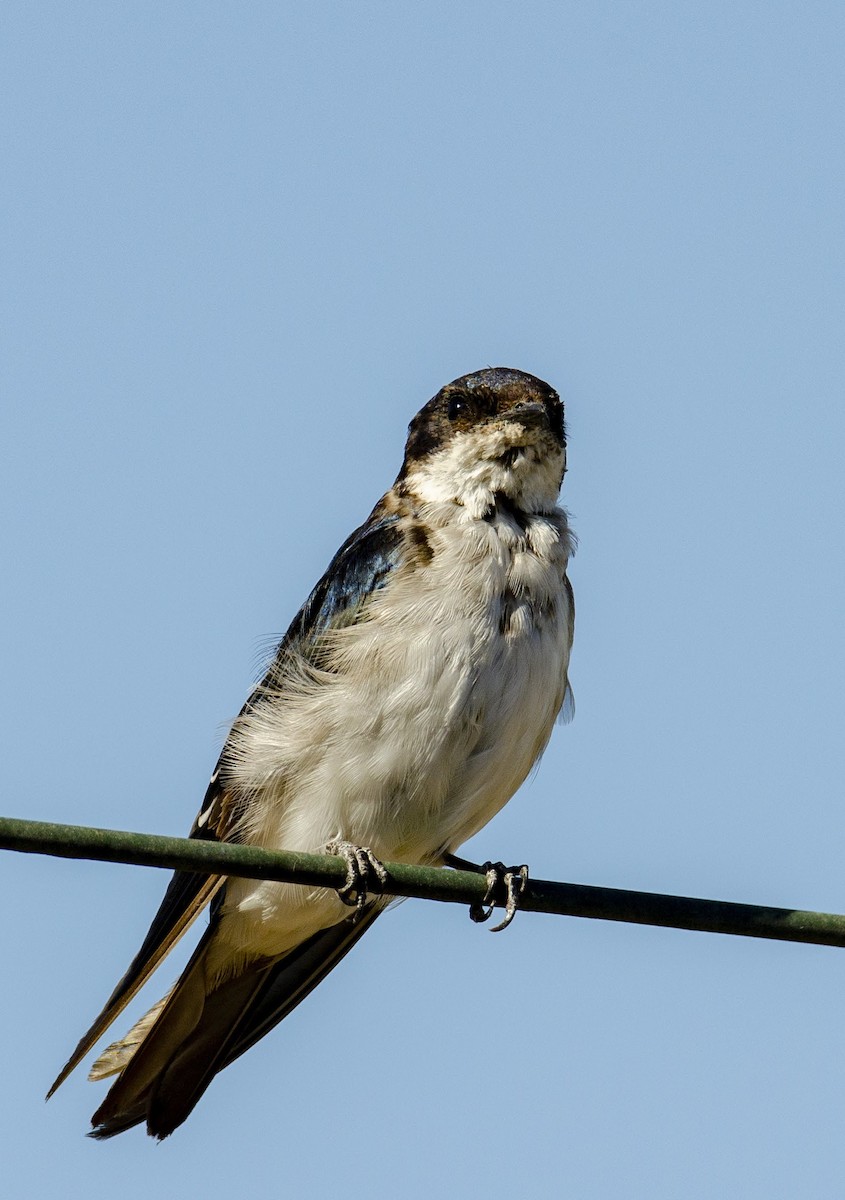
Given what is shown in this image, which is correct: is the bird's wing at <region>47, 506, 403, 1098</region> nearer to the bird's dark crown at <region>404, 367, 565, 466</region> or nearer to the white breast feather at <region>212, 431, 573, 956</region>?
the white breast feather at <region>212, 431, 573, 956</region>

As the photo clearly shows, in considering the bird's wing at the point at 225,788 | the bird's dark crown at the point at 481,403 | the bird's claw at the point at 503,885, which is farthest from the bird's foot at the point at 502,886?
the bird's dark crown at the point at 481,403

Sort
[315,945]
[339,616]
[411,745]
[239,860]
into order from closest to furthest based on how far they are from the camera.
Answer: [239,860] < [411,745] < [339,616] < [315,945]

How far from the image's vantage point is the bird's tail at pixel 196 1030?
734 centimetres

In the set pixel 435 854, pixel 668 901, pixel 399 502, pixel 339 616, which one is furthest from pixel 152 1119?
pixel 668 901

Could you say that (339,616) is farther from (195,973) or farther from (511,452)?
(195,973)

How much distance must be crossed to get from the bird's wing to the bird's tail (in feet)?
0.56

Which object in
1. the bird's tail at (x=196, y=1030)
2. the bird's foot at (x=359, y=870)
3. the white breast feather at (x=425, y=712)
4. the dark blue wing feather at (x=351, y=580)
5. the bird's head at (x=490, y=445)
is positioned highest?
the bird's head at (x=490, y=445)

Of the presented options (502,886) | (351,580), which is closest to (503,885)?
(502,886)

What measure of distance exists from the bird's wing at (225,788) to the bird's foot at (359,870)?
29.7 inches

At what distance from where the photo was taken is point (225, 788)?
24.8ft

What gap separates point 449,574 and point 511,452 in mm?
963

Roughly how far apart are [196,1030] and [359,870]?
1577 millimetres

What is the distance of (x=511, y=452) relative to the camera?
7.77 m

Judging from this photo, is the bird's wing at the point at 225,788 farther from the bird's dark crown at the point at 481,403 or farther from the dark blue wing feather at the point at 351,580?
the bird's dark crown at the point at 481,403
